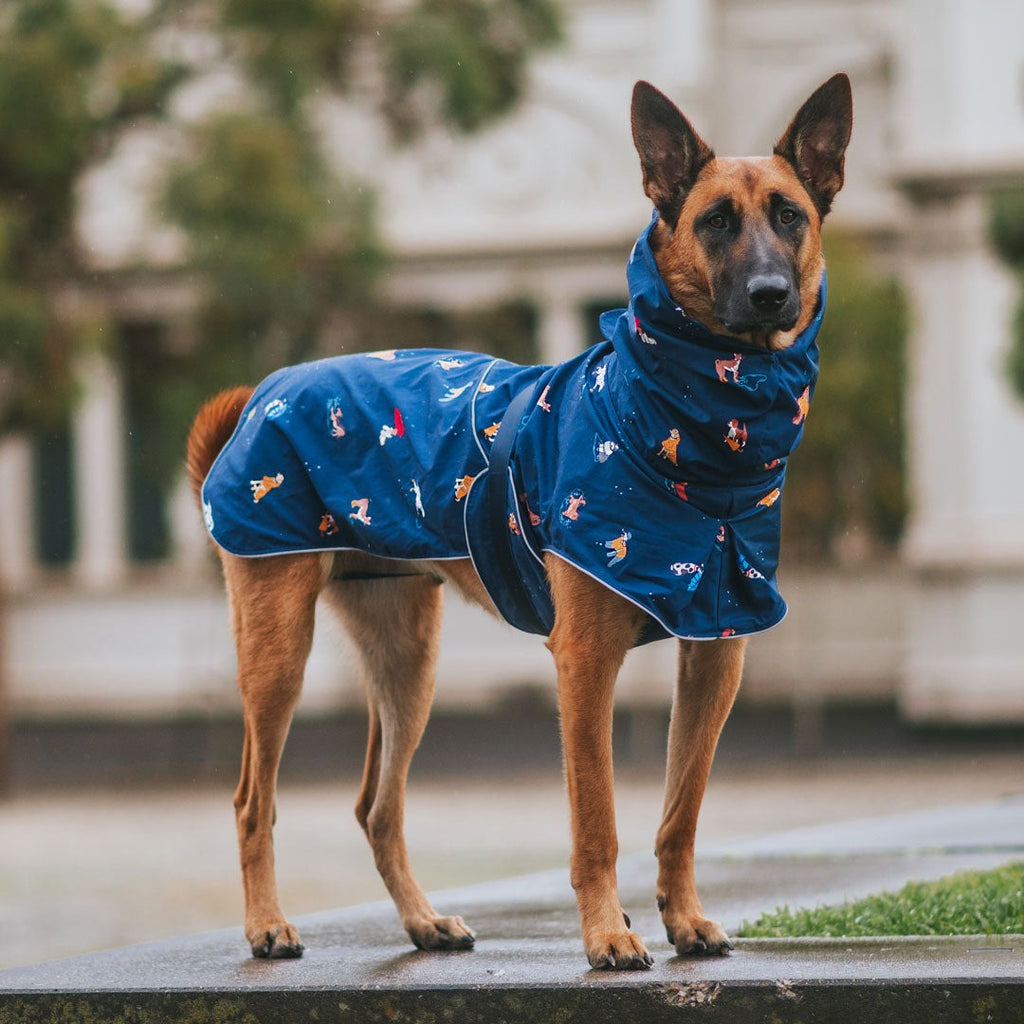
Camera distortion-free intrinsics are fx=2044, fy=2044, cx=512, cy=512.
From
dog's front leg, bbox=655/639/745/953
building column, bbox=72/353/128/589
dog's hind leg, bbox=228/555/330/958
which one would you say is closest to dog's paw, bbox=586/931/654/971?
dog's front leg, bbox=655/639/745/953

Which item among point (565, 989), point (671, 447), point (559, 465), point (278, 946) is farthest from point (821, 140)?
point (278, 946)

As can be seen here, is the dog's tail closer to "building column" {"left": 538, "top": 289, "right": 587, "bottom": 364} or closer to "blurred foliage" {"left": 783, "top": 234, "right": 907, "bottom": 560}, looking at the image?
"blurred foliage" {"left": 783, "top": 234, "right": 907, "bottom": 560}

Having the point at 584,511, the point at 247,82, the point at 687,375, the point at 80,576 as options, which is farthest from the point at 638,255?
the point at 80,576

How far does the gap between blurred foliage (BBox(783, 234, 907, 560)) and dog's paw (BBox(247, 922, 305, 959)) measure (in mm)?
17371

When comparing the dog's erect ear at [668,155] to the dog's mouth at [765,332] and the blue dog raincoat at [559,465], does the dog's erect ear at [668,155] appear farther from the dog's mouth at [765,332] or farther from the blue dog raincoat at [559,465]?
the dog's mouth at [765,332]

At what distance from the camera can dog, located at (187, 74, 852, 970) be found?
15.3 ft

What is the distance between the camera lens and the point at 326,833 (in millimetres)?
16000

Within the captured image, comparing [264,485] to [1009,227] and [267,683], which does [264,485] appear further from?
[1009,227]

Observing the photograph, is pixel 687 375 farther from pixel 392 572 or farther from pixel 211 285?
pixel 211 285

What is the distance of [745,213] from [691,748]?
1301 millimetres

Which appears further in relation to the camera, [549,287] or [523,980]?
[549,287]

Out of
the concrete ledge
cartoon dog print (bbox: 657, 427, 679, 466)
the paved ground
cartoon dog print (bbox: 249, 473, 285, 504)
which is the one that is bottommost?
the paved ground

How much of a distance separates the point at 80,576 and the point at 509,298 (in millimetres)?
7940

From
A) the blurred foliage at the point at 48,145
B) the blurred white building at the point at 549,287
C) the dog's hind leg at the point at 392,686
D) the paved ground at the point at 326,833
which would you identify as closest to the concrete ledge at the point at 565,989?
the dog's hind leg at the point at 392,686
